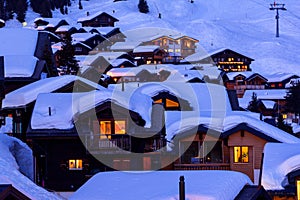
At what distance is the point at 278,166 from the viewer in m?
15.6

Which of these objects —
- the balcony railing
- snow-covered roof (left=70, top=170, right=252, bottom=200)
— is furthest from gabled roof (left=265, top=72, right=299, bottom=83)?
snow-covered roof (left=70, top=170, right=252, bottom=200)

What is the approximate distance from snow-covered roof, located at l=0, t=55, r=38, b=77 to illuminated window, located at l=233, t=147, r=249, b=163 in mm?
11172

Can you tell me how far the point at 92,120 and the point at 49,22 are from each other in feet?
219

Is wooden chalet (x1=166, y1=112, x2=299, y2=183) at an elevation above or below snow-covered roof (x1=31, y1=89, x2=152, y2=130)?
below

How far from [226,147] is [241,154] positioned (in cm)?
48

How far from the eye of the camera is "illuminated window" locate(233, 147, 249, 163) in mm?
19219

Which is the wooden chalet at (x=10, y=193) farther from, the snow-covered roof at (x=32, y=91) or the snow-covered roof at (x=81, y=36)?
A: the snow-covered roof at (x=81, y=36)

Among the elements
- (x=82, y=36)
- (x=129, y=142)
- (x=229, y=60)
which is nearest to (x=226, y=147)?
(x=129, y=142)

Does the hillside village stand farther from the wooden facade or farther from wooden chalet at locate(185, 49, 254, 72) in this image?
the wooden facade

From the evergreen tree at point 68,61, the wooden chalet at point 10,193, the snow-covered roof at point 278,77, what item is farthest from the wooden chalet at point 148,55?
the wooden chalet at point 10,193

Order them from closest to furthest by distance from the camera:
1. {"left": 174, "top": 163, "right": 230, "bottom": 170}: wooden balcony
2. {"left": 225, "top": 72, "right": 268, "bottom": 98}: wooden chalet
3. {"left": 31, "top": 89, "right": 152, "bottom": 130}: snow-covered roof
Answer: {"left": 174, "top": 163, "right": 230, "bottom": 170}: wooden balcony < {"left": 31, "top": 89, "right": 152, "bottom": 130}: snow-covered roof < {"left": 225, "top": 72, "right": 268, "bottom": 98}: wooden chalet

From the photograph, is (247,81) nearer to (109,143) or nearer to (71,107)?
(71,107)

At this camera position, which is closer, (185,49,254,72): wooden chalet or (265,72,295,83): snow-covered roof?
(265,72,295,83): snow-covered roof

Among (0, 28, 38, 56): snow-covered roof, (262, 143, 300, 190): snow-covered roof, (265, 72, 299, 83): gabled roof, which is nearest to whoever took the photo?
(262, 143, 300, 190): snow-covered roof
